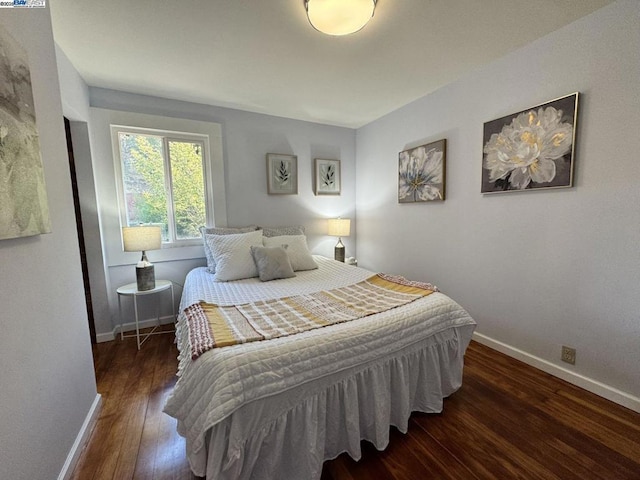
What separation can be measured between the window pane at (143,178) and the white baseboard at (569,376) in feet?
11.5

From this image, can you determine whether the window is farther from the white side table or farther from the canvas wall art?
the canvas wall art

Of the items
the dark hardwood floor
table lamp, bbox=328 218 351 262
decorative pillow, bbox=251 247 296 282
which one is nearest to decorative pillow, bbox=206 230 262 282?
decorative pillow, bbox=251 247 296 282

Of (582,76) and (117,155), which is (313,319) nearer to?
(582,76)

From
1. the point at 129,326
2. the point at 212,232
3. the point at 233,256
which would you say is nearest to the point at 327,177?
the point at 212,232

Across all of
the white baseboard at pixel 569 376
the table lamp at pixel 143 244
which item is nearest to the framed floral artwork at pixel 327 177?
the table lamp at pixel 143 244

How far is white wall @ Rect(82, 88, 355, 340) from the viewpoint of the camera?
8.28 ft

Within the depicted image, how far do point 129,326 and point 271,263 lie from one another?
175cm

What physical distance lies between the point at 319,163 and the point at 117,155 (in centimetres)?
226

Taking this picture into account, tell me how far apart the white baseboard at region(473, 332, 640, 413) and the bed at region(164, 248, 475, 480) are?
834mm

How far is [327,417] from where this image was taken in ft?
4.10

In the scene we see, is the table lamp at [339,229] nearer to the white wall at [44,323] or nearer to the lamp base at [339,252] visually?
the lamp base at [339,252]

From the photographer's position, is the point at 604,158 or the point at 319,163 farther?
the point at 319,163

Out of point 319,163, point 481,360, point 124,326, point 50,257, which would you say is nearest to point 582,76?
point 481,360

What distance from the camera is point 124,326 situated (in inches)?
106
